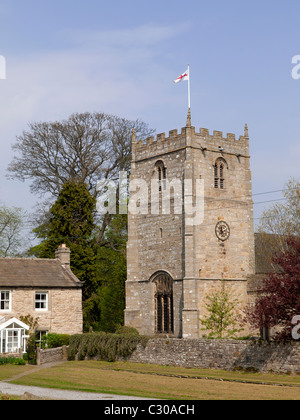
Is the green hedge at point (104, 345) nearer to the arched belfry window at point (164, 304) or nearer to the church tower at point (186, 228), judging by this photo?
the church tower at point (186, 228)

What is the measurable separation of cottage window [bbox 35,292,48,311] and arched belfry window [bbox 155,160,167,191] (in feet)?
34.5

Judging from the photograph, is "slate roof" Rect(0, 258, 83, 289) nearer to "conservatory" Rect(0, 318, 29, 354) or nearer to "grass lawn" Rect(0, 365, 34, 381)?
"conservatory" Rect(0, 318, 29, 354)

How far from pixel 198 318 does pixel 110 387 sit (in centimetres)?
1701

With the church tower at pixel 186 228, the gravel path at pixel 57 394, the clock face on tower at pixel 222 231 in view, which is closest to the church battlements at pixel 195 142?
the church tower at pixel 186 228

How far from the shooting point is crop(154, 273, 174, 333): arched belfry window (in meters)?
42.2

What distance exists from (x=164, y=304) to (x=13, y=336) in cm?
1021

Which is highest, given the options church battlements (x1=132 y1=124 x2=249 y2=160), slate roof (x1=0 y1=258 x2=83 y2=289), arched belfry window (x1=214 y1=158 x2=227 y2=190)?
church battlements (x1=132 y1=124 x2=249 y2=160)

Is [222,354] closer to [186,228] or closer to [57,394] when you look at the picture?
[57,394]

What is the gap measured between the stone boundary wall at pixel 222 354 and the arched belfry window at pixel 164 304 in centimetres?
788

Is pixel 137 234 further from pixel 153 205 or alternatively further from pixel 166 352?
pixel 166 352

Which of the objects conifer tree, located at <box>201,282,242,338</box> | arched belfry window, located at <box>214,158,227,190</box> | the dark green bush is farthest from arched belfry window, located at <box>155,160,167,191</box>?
the dark green bush

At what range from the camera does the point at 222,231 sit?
4231cm
